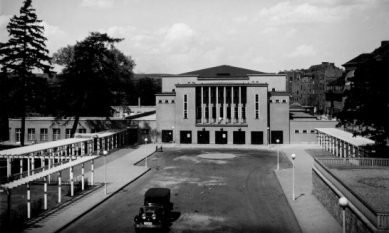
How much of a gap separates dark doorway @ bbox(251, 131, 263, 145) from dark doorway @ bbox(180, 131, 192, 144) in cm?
1083

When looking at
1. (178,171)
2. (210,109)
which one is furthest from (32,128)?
(178,171)

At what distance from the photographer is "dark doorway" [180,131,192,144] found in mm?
64125

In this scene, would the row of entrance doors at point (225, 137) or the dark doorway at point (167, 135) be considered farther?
the dark doorway at point (167, 135)

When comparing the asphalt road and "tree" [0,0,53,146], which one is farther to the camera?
"tree" [0,0,53,146]

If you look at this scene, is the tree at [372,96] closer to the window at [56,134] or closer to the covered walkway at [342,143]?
the covered walkway at [342,143]

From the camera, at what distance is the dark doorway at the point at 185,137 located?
64.1 m

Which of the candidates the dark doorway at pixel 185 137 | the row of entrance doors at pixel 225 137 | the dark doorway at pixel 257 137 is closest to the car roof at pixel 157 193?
the row of entrance doors at pixel 225 137

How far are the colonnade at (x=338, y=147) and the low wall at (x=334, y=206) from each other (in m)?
13.9

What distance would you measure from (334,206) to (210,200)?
921cm

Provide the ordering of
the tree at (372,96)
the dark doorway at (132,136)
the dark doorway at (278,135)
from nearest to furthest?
the tree at (372,96), the dark doorway at (278,135), the dark doorway at (132,136)

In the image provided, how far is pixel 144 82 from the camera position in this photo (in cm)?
13575

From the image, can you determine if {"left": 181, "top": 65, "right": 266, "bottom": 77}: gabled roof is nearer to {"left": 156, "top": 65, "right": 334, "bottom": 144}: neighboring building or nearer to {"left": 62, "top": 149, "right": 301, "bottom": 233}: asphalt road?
{"left": 156, "top": 65, "right": 334, "bottom": 144}: neighboring building

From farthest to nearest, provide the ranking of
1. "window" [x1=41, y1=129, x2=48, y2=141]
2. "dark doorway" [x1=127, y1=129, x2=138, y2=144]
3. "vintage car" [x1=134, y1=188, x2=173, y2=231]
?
"dark doorway" [x1=127, y1=129, x2=138, y2=144]
"window" [x1=41, y1=129, x2=48, y2=141]
"vintage car" [x1=134, y1=188, x2=173, y2=231]

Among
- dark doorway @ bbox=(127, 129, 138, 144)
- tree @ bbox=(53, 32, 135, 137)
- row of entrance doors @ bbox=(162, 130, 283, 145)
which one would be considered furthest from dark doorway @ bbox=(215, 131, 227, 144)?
tree @ bbox=(53, 32, 135, 137)
